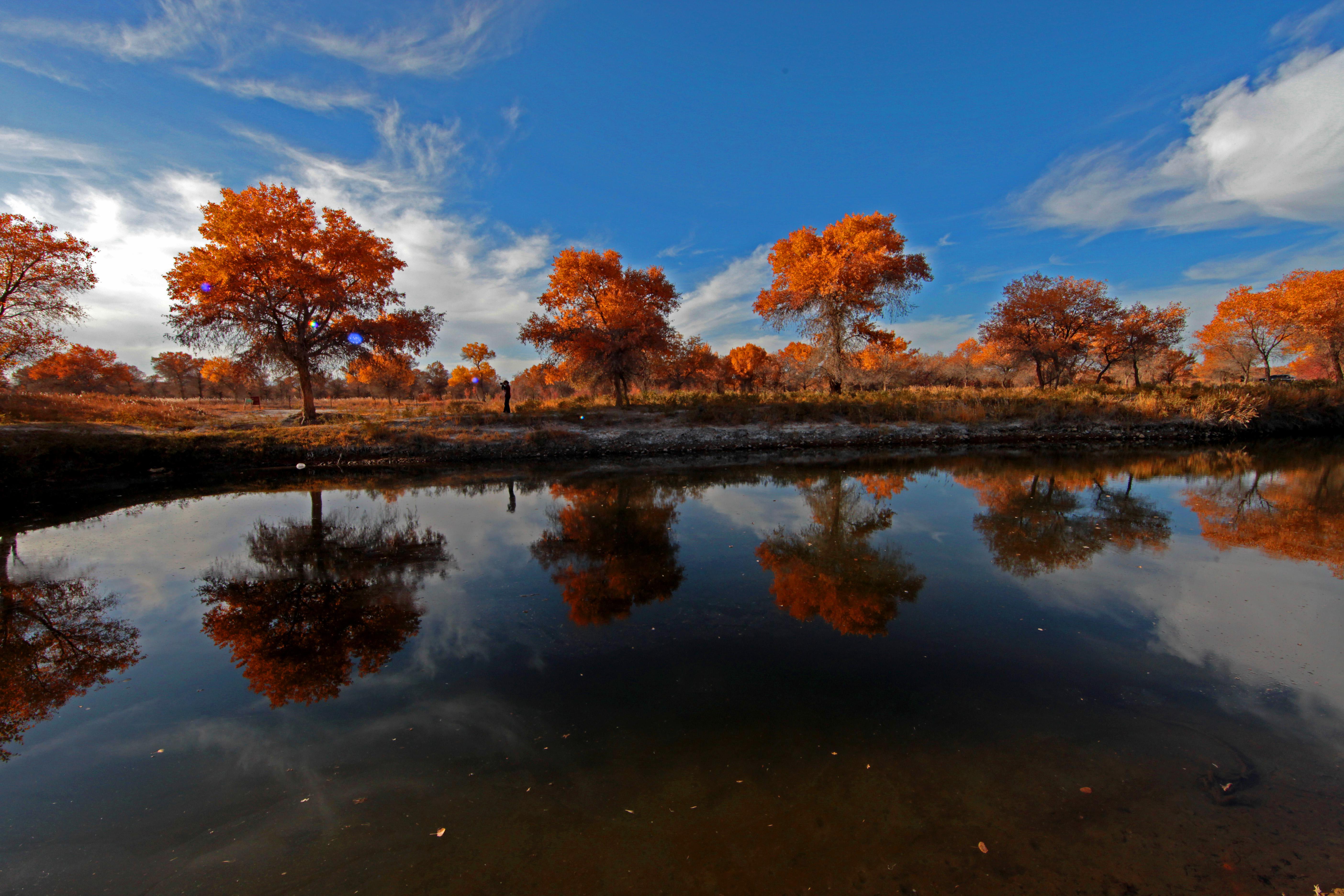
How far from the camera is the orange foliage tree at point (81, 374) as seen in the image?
4466 centimetres

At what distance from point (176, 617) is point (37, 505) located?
11.3m

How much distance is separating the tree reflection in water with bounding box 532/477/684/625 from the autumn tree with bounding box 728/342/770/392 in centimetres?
5422

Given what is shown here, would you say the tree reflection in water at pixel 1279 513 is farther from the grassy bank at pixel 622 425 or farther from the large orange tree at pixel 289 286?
the large orange tree at pixel 289 286

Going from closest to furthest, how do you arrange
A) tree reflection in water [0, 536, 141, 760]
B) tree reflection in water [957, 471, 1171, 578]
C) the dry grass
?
tree reflection in water [0, 536, 141, 760] → tree reflection in water [957, 471, 1171, 578] → the dry grass

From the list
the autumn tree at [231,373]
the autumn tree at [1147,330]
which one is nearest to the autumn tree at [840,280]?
the autumn tree at [1147,330]

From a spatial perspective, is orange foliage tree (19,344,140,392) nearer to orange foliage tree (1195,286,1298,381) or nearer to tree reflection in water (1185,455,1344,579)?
tree reflection in water (1185,455,1344,579)

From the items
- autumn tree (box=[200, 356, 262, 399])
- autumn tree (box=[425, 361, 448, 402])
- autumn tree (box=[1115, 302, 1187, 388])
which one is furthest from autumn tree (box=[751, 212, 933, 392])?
autumn tree (box=[425, 361, 448, 402])

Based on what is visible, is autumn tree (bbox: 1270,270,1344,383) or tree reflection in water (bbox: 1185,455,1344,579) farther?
autumn tree (bbox: 1270,270,1344,383)

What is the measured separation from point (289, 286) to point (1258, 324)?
6456 centimetres

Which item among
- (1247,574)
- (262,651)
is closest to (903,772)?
(262,651)

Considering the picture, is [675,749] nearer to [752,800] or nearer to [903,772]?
[752,800]

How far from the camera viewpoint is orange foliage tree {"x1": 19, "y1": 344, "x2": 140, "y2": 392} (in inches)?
1758

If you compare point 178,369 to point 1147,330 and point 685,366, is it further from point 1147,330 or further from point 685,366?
point 1147,330

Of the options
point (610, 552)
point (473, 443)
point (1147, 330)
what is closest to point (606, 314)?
point (473, 443)
